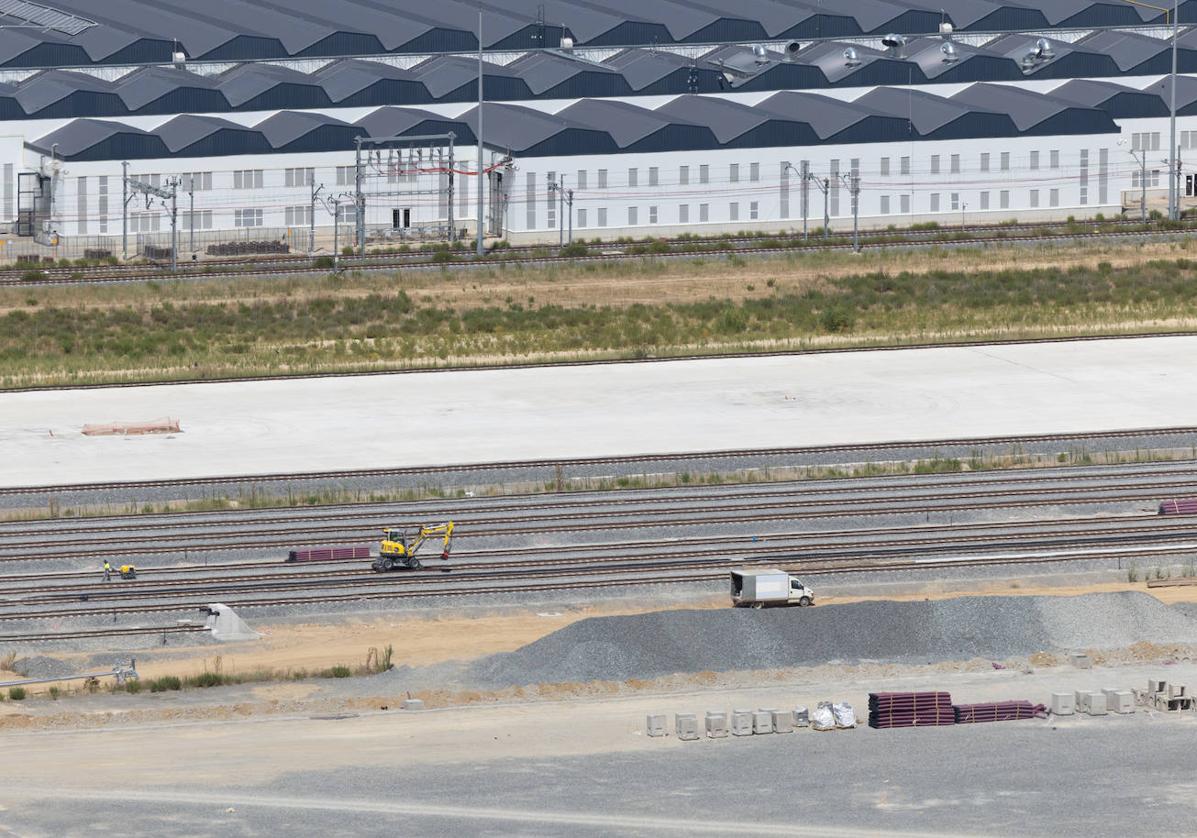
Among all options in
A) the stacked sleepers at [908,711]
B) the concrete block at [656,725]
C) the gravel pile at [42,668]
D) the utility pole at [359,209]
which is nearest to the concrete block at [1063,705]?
the stacked sleepers at [908,711]

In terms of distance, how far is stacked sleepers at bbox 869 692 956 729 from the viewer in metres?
35.8

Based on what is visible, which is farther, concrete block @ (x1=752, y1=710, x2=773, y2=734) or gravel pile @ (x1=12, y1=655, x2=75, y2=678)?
gravel pile @ (x1=12, y1=655, x2=75, y2=678)

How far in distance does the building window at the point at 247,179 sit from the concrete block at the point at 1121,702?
7325 cm

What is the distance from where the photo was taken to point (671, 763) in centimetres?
3419

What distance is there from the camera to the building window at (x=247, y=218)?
337ft

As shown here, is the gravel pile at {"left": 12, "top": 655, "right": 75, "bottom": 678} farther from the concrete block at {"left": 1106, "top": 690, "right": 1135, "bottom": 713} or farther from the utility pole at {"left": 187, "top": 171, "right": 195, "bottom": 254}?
the utility pole at {"left": 187, "top": 171, "right": 195, "bottom": 254}

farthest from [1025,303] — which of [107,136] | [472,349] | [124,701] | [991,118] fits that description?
[124,701]

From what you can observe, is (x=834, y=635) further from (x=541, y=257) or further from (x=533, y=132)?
(x=533, y=132)

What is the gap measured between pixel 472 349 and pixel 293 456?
17.5m

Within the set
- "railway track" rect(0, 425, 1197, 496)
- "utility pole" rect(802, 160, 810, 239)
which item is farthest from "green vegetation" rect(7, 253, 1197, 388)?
"utility pole" rect(802, 160, 810, 239)

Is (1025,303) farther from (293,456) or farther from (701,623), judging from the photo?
(701,623)

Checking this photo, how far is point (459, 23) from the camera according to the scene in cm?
12425

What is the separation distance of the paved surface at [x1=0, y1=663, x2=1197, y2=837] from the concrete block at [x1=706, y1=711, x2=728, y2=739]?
417 mm

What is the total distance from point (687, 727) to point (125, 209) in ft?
223
